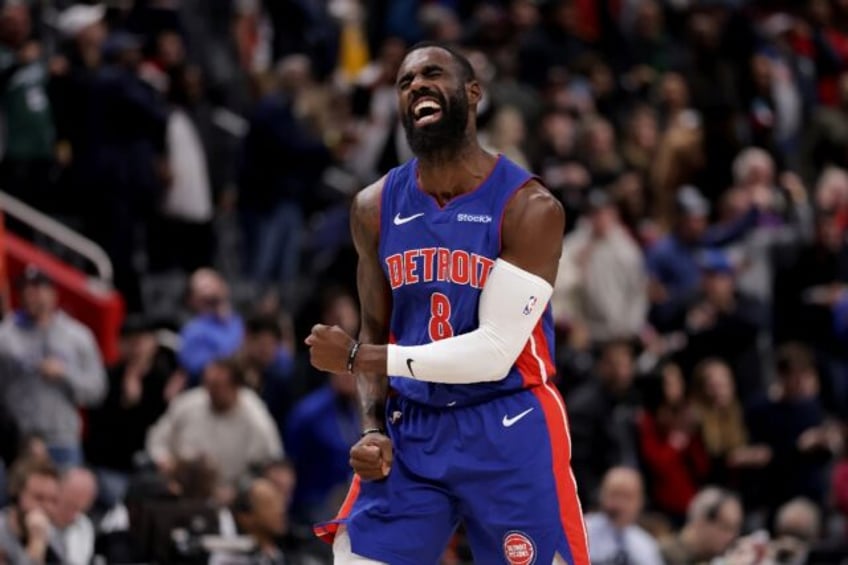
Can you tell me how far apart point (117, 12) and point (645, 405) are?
535 cm

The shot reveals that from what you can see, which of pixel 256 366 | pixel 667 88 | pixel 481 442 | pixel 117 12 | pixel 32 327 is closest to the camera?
pixel 481 442

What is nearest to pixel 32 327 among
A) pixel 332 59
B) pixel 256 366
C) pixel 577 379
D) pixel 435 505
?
pixel 256 366

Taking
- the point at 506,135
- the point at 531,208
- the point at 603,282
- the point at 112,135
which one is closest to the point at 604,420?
the point at 603,282

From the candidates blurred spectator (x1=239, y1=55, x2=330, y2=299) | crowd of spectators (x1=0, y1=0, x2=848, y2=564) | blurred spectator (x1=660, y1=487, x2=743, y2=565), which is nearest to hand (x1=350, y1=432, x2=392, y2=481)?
crowd of spectators (x1=0, y1=0, x2=848, y2=564)

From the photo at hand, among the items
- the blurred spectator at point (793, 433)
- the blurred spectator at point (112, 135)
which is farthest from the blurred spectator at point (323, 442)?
the blurred spectator at point (793, 433)

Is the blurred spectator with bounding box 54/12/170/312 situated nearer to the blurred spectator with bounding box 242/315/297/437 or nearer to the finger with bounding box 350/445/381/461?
the blurred spectator with bounding box 242/315/297/437

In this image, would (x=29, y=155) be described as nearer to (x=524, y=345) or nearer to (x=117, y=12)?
(x=117, y=12)

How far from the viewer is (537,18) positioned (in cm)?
1952

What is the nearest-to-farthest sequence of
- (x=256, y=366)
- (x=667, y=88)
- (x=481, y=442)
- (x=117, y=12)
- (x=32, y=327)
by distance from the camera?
(x=481, y=442) → (x=32, y=327) → (x=256, y=366) → (x=117, y=12) → (x=667, y=88)

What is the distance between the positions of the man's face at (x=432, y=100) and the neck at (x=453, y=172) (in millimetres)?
65

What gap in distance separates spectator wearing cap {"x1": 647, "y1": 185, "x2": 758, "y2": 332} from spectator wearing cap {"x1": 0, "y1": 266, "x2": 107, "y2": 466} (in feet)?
17.3

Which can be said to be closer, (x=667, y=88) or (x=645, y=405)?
(x=645, y=405)

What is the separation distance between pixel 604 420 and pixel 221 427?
2850mm

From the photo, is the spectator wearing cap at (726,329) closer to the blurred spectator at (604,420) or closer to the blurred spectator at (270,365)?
the blurred spectator at (604,420)
